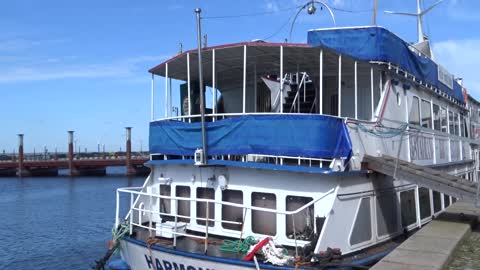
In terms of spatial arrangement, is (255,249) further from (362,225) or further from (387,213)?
(387,213)

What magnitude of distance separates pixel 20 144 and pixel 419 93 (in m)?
77.4

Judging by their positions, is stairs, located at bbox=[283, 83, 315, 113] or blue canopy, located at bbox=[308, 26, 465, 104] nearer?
blue canopy, located at bbox=[308, 26, 465, 104]

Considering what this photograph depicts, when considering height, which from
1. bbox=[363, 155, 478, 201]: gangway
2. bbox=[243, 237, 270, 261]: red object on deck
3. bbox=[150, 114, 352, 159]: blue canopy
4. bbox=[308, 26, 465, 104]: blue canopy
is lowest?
bbox=[243, 237, 270, 261]: red object on deck

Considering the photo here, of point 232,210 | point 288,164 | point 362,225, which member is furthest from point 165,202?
point 362,225

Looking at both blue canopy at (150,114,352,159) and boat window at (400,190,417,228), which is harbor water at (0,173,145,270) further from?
boat window at (400,190,417,228)

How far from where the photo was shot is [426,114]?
15.6 m

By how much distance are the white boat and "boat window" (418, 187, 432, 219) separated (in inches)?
Answer: 3.1

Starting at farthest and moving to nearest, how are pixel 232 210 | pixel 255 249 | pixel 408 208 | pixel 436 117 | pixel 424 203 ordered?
1. pixel 436 117
2. pixel 424 203
3. pixel 408 208
4. pixel 232 210
5. pixel 255 249

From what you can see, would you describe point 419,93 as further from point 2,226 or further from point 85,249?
point 2,226

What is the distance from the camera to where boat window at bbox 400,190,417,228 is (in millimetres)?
12282

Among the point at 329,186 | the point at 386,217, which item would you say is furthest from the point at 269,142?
the point at 386,217

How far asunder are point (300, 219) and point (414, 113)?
6.35 meters

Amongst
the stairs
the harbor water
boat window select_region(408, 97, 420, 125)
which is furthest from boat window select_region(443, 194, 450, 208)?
the harbor water

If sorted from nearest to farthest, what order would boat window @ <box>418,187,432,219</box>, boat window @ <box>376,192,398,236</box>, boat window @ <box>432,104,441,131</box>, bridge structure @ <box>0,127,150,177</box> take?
boat window @ <box>376,192,398,236</box> → boat window @ <box>418,187,432,219</box> → boat window @ <box>432,104,441,131</box> → bridge structure @ <box>0,127,150,177</box>
